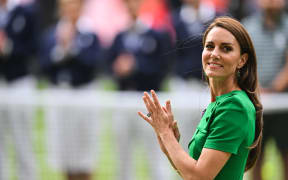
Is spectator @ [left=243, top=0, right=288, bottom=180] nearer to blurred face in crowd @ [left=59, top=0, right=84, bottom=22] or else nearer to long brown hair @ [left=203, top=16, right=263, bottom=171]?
blurred face in crowd @ [left=59, top=0, right=84, bottom=22]

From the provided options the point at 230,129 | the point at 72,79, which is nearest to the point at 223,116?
the point at 230,129

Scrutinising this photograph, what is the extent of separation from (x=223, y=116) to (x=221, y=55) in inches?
11.3

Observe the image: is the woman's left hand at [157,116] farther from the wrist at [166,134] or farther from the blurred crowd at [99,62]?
the blurred crowd at [99,62]

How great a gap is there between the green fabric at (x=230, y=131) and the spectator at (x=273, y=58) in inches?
131

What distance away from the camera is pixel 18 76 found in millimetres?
6773

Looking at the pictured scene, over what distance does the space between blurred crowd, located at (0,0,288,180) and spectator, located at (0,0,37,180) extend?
1 cm

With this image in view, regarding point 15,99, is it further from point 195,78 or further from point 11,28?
point 195,78

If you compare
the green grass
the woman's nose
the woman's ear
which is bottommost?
the green grass

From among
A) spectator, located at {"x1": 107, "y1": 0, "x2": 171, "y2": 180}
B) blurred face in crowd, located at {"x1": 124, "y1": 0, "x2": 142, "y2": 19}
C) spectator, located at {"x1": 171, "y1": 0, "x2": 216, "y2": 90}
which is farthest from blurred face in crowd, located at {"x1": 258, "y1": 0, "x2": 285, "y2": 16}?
blurred face in crowd, located at {"x1": 124, "y1": 0, "x2": 142, "y2": 19}

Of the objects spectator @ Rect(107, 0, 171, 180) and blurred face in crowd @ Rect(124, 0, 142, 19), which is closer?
spectator @ Rect(107, 0, 171, 180)

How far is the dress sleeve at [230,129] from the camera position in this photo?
266 centimetres

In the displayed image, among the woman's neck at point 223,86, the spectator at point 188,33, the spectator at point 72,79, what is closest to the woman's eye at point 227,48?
the woman's neck at point 223,86

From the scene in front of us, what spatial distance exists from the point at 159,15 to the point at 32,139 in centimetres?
242

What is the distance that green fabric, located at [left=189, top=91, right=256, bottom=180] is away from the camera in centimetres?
267
